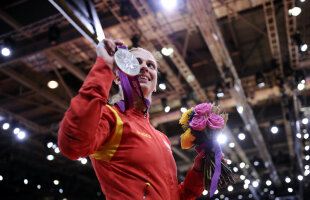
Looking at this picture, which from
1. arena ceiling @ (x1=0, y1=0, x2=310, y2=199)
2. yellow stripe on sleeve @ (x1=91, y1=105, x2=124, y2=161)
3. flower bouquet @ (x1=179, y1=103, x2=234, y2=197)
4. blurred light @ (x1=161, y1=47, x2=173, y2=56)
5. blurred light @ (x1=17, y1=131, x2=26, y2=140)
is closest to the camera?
yellow stripe on sleeve @ (x1=91, y1=105, x2=124, y2=161)

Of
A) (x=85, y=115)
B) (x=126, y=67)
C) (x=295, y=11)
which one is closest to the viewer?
(x=85, y=115)

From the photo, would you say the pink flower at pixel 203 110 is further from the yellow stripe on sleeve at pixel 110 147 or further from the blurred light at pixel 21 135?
the blurred light at pixel 21 135

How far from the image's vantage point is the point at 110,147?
1.27m

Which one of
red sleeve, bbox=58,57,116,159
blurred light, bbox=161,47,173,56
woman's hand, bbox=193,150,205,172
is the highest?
blurred light, bbox=161,47,173,56

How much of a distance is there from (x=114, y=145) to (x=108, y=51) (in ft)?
1.33

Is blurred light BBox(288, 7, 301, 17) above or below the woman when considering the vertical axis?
above

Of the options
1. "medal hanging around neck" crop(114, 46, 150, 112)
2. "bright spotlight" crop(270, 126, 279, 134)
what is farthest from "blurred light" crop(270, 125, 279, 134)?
"medal hanging around neck" crop(114, 46, 150, 112)

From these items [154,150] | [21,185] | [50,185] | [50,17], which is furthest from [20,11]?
[50,185]

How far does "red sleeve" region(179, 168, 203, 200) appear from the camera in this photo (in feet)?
5.23

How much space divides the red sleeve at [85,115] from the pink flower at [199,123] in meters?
0.63

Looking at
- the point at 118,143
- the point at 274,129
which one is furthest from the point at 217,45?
the point at 118,143

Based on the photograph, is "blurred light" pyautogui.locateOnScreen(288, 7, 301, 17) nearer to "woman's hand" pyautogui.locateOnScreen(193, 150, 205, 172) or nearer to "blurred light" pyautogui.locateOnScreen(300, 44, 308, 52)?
"blurred light" pyautogui.locateOnScreen(300, 44, 308, 52)

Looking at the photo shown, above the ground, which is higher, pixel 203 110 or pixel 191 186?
pixel 203 110

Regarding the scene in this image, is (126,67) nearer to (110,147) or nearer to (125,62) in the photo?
(125,62)
